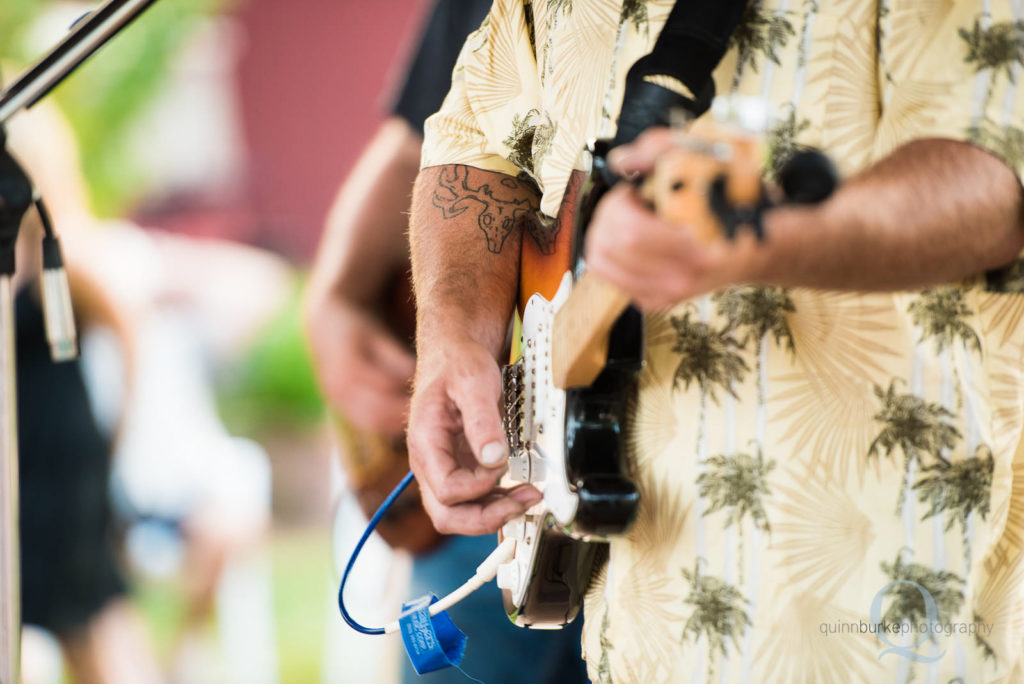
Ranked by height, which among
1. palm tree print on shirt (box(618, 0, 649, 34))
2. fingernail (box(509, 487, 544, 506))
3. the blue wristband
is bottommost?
the blue wristband

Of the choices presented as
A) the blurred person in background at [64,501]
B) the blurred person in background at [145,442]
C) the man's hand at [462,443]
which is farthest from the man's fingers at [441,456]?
the blurred person in background at [64,501]

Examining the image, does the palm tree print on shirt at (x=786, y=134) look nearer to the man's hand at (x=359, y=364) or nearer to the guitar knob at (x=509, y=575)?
the guitar knob at (x=509, y=575)

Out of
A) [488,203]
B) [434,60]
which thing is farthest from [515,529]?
[434,60]

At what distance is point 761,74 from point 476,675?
1242 millimetres

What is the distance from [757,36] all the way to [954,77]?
155mm

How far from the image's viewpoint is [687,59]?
69 centimetres

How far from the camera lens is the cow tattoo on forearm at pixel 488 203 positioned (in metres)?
1.08

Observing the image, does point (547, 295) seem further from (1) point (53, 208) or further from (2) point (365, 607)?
(1) point (53, 208)

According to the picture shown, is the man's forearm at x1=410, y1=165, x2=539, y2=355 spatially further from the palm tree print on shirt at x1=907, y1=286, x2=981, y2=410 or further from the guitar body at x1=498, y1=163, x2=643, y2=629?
the palm tree print on shirt at x1=907, y1=286, x2=981, y2=410

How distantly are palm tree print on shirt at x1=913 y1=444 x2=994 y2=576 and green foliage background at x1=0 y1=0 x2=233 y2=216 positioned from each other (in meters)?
1.64

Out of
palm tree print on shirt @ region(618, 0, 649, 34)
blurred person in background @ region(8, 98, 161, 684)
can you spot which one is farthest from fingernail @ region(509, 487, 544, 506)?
blurred person in background @ region(8, 98, 161, 684)

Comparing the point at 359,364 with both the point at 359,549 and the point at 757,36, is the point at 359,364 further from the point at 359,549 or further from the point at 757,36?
the point at 757,36

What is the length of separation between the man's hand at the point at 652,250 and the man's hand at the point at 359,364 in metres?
1.21

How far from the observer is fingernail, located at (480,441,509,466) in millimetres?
835
